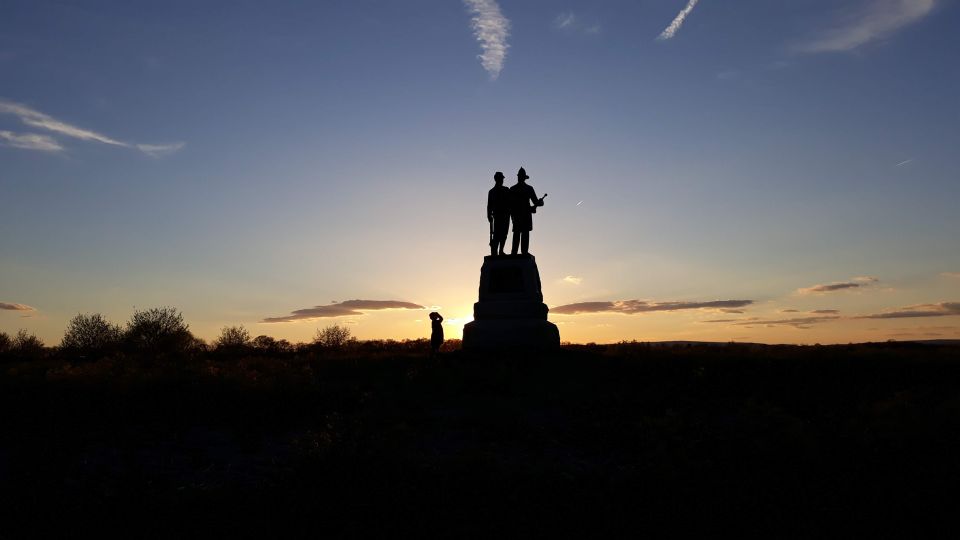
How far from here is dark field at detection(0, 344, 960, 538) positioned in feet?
17.1

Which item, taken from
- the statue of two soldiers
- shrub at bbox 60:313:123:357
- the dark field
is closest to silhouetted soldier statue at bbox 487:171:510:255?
the statue of two soldiers

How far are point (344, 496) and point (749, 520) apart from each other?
3473 millimetres

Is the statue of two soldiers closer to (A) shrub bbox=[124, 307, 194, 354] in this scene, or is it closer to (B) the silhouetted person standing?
(B) the silhouetted person standing

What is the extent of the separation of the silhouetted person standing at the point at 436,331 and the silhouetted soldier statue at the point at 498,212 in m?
3.07

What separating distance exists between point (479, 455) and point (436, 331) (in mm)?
12149

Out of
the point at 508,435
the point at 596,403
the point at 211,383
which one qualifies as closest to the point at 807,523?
the point at 508,435

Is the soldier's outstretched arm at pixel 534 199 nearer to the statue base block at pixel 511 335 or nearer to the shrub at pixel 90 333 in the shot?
the statue base block at pixel 511 335

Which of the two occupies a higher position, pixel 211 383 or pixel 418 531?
pixel 211 383

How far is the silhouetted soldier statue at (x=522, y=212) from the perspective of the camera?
2027cm

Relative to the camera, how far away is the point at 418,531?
495cm

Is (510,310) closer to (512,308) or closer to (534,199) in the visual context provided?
(512,308)

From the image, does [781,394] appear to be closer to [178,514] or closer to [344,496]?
[344,496]

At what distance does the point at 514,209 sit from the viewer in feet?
66.5

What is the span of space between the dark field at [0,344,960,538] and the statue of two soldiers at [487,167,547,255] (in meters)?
8.57
